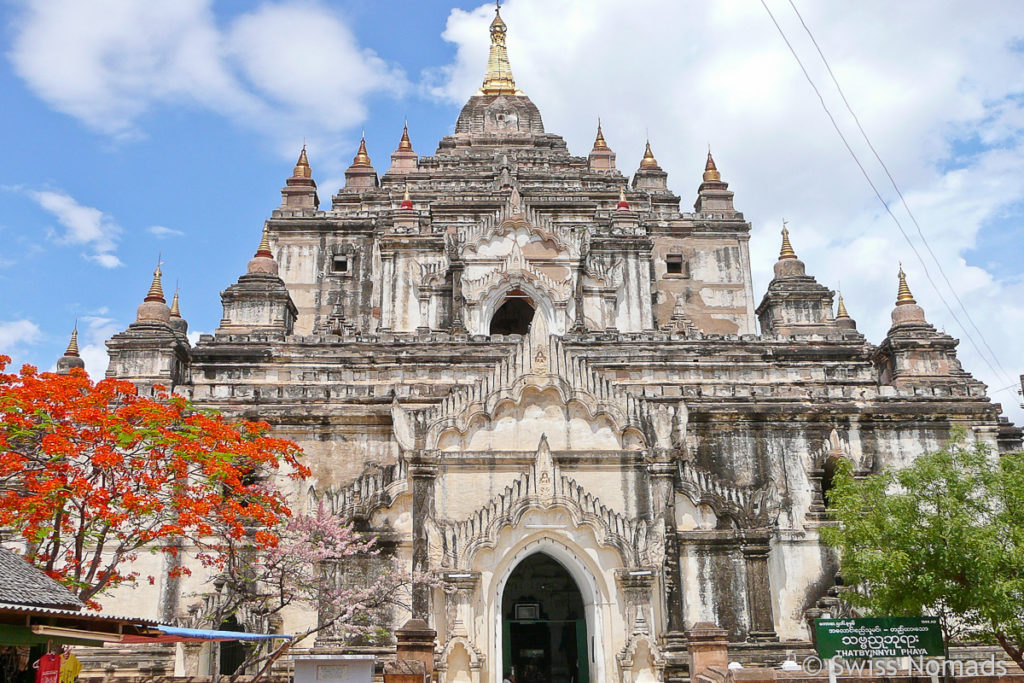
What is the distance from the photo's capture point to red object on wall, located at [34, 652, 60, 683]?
13727mm

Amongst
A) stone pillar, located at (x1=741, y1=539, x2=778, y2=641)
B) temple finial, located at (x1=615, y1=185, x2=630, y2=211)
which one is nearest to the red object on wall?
stone pillar, located at (x1=741, y1=539, x2=778, y2=641)

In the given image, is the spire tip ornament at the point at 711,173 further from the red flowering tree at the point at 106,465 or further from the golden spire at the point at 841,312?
the red flowering tree at the point at 106,465

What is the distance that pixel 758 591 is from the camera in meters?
22.5

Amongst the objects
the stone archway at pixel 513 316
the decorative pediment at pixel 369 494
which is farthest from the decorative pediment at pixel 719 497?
the stone archway at pixel 513 316

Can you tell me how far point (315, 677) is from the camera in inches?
635

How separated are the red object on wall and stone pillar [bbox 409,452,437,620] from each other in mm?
7726

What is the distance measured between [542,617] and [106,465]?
463 inches

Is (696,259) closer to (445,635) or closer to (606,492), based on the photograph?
(606,492)

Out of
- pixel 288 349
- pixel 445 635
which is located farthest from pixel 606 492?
pixel 288 349

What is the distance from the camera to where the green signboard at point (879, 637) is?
→ 17.5 m

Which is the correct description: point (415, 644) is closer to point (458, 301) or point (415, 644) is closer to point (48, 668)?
point (48, 668)

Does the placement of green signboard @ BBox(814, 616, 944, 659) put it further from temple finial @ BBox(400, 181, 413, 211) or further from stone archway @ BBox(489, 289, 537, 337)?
temple finial @ BBox(400, 181, 413, 211)

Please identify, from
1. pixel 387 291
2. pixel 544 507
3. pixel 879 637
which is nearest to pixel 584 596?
pixel 544 507

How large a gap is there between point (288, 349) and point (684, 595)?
15.7m
